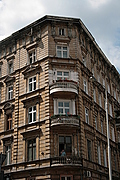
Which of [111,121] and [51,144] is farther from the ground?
[111,121]

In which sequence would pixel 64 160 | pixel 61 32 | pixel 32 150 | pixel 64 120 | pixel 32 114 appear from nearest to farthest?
pixel 64 160
pixel 64 120
pixel 32 150
pixel 32 114
pixel 61 32

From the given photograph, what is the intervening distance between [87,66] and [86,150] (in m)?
12.1

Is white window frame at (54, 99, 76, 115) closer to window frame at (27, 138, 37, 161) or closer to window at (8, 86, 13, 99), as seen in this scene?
window frame at (27, 138, 37, 161)

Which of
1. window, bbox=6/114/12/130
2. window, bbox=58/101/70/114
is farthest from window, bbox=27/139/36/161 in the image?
window, bbox=6/114/12/130

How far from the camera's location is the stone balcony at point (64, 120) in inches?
1129

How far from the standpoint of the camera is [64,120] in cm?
2889

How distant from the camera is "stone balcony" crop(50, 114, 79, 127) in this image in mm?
28688

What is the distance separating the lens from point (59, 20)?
34.9m

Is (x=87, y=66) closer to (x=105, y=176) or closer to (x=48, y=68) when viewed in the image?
(x=48, y=68)

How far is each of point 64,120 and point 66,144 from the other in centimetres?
260

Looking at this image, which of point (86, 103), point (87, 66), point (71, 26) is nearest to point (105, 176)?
point (86, 103)

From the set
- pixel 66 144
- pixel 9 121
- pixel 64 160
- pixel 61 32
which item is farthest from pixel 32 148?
pixel 61 32

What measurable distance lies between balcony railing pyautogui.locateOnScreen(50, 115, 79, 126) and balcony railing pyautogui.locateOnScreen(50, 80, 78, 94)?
2.98m

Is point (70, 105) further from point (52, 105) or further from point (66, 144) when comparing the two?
point (66, 144)
